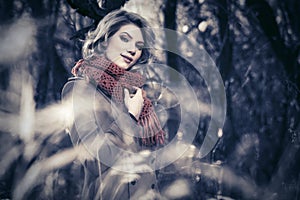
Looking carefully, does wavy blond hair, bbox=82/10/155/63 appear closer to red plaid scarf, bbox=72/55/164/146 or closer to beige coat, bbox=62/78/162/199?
red plaid scarf, bbox=72/55/164/146

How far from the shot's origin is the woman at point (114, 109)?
1.47 m

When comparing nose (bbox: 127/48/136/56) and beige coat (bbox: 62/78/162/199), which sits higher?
nose (bbox: 127/48/136/56)

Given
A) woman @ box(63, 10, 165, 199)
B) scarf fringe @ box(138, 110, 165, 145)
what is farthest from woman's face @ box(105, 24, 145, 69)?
scarf fringe @ box(138, 110, 165, 145)

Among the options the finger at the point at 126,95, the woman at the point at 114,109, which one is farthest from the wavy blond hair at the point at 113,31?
the finger at the point at 126,95

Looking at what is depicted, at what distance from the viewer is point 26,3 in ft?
4.89

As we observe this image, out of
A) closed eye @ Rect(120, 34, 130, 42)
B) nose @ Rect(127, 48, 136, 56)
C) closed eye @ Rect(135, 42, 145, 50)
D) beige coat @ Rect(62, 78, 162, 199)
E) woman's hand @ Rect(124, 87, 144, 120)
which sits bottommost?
beige coat @ Rect(62, 78, 162, 199)

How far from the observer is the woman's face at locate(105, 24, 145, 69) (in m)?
1.53

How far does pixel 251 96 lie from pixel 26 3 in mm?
1094

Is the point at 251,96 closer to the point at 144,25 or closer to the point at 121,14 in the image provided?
the point at 144,25

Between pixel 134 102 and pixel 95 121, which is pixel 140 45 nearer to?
pixel 134 102

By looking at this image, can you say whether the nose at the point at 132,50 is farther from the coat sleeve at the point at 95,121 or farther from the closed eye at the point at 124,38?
the coat sleeve at the point at 95,121

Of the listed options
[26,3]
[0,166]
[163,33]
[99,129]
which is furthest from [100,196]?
[26,3]

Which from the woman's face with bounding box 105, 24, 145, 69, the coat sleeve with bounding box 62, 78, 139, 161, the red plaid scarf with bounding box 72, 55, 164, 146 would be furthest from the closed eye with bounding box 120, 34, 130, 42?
the coat sleeve with bounding box 62, 78, 139, 161

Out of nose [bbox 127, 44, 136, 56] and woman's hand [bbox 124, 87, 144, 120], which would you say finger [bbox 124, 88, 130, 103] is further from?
nose [bbox 127, 44, 136, 56]
